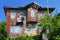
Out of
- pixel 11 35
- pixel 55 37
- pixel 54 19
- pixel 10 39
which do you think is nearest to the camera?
pixel 55 37

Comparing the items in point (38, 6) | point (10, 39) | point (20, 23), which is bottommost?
point (10, 39)

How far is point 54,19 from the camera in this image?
34.7 metres

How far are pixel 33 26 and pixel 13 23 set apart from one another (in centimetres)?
445

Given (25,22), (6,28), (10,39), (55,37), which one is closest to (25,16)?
(25,22)

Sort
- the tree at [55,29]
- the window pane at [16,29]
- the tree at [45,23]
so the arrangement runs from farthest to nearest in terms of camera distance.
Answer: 1. the window pane at [16,29]
2. the tree at [45,23]
3. the tree at [55,29]

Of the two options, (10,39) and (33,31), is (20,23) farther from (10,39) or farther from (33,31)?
(10,39)

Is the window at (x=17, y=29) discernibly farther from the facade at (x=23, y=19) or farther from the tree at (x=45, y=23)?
the tree at (x=45, y=23)

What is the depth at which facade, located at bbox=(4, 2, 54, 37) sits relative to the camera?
4231 centimetres

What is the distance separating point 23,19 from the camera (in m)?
43.2

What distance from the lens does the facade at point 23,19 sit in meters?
42.3

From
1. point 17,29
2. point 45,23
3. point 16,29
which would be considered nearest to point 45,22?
point 45,23

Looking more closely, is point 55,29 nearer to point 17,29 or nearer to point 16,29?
point 17,29

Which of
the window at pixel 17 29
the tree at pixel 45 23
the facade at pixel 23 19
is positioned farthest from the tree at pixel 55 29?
the window at pixel 17 29

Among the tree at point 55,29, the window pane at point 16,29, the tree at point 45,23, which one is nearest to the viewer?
the tree at point 55,29
